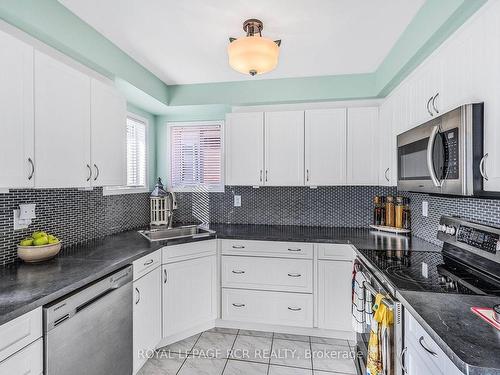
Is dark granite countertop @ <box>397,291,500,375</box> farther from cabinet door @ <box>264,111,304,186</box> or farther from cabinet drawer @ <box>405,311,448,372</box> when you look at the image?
cabinet door @ <box>264,111,304,186</box>

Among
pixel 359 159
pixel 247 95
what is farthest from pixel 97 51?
pixel 359 159

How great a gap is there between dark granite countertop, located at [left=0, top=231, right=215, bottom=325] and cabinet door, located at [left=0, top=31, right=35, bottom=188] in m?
0.47

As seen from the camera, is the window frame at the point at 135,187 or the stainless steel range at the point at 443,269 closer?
the stainless steel range at the point at 443,269

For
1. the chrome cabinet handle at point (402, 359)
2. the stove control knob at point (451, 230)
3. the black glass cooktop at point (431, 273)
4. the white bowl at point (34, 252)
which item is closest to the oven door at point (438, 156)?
the stove control knob at point (451, 230)

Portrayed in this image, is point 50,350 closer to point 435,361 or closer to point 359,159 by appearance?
point 435,361

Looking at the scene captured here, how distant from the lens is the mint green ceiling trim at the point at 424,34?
1.43m

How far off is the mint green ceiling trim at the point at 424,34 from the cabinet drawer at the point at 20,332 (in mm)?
2396

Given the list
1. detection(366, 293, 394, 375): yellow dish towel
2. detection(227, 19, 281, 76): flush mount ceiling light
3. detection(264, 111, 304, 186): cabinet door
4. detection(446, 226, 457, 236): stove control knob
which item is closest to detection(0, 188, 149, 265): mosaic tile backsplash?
detection(264, 111, 304, 186): cabinet door

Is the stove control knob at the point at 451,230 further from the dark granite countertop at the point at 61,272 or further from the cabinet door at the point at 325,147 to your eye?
the dark granite countertop at the point at 61,272

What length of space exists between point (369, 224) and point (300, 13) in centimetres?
212

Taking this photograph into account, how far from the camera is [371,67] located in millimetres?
2555

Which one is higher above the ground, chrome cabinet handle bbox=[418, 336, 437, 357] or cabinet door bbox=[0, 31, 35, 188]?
cabinet door bbox=[0, 31, 35, 188]

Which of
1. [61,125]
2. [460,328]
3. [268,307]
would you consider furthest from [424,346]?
[61,125]

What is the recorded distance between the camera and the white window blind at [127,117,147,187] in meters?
2.97
